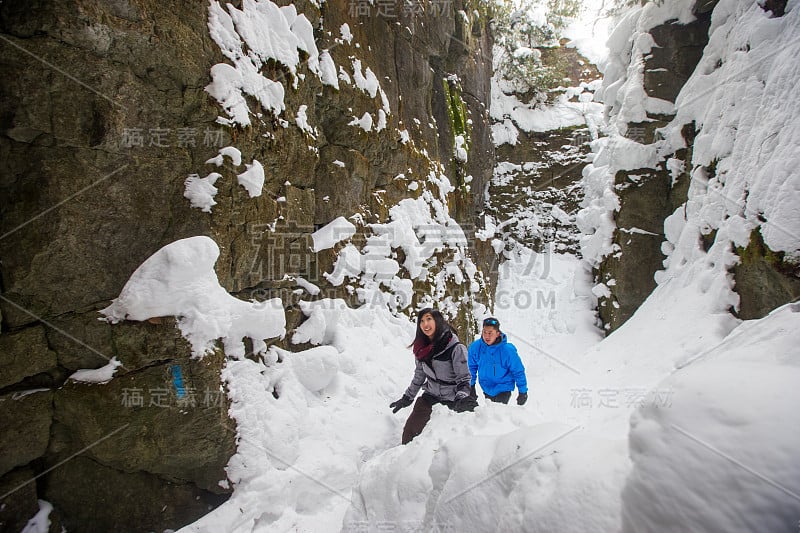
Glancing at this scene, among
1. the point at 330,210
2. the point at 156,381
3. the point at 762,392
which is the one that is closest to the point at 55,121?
the point at 156,381

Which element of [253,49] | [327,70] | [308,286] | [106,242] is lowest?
[308,286]

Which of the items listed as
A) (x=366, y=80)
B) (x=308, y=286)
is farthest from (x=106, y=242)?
(x=366, y=80)

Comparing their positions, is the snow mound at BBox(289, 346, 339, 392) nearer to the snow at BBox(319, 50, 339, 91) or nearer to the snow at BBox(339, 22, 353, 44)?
the snow at BBox(319, 50, 339, 91)

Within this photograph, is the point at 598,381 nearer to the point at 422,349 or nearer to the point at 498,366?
Answer: the point at 498,366

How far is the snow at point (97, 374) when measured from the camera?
3.16m

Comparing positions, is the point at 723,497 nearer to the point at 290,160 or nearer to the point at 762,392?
the point at 762,392

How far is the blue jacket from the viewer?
428 centimetres

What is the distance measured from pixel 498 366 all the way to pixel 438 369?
82cm

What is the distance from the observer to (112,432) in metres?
3.20

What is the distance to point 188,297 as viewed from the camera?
353 centimetres

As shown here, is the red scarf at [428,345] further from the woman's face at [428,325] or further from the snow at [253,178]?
the snow at [253,178]

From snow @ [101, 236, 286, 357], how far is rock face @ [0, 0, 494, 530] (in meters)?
0.11

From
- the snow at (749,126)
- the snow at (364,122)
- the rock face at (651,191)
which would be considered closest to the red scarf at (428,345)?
the snow at (749,126)

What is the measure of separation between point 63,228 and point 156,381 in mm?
1455
